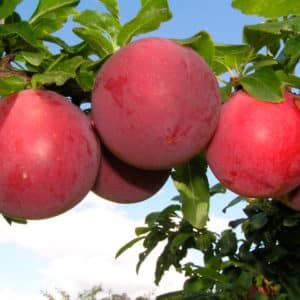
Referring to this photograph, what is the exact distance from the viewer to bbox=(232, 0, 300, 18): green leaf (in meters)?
1.58

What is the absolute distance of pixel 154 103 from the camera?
4.57 feet

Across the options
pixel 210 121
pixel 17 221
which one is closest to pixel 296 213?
pixel 17 221

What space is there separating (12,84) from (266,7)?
0.74 meters

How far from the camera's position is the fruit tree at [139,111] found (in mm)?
1429

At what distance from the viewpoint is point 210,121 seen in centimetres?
148

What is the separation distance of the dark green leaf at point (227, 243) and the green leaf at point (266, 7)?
286cm

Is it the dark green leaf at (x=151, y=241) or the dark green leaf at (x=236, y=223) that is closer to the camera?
the dark green leaf at (x=236, y=223)

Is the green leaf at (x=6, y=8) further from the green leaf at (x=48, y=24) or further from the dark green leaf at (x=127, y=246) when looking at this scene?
the dark green leaf at (x=127, y=246)

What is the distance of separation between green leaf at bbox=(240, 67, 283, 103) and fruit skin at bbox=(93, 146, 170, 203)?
36 cm

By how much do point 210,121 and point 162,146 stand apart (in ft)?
0.48

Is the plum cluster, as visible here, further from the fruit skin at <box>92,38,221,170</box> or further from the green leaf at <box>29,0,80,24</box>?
the green leaf at <box>29,0,80,24</box>

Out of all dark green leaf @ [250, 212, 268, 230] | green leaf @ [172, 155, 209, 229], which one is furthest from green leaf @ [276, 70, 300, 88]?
dark green leaf @ [250, 212, 268, 230]

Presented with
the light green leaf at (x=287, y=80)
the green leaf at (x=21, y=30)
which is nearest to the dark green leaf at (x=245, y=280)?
the light green leaf at (x=287, y=80)

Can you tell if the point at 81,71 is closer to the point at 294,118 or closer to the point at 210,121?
the point at 210,121
